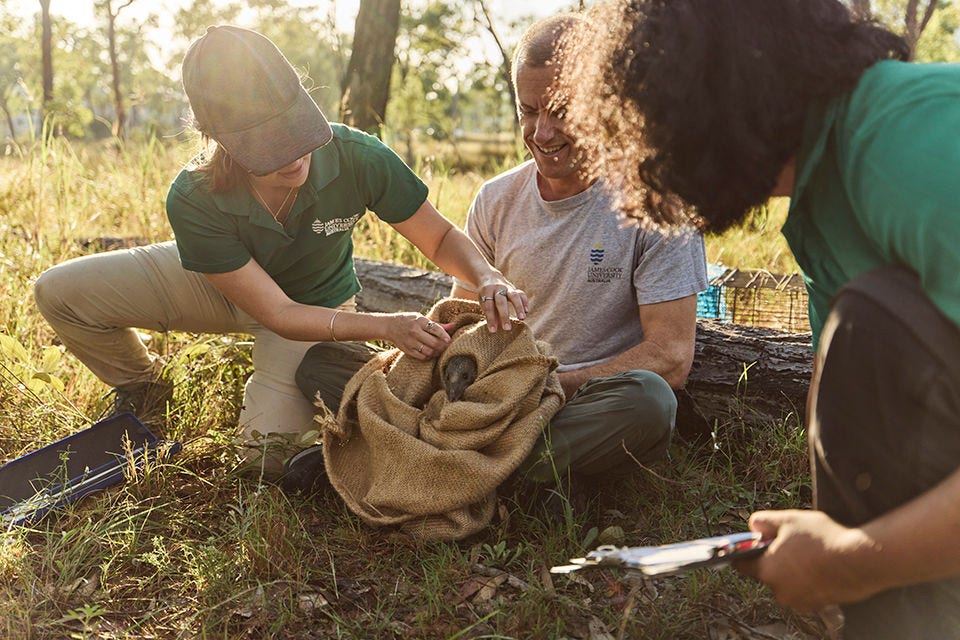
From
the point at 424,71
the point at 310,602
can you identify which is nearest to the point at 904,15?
the point at 310,602

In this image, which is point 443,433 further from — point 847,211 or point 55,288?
point 55,288

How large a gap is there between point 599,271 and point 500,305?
47 centimetres

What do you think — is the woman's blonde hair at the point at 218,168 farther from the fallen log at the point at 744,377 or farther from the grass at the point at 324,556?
the fallen log at the point at 744,377

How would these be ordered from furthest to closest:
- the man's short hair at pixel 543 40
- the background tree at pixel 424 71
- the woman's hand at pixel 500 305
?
the background tree at pixel 424 71 → the man's short hair at pixel 543 40 → the woman's hand at pixel 500 305

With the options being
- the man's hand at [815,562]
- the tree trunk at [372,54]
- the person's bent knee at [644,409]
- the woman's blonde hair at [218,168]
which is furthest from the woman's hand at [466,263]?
the tree trunk at [372,54]

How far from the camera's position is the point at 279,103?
2.49 meters

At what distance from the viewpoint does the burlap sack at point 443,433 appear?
2.29m

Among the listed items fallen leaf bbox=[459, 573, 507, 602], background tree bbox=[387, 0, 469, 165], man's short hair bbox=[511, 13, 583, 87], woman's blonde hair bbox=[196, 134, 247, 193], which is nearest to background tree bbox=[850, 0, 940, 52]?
man's short hair bbox=[511, 13, 583, 87]

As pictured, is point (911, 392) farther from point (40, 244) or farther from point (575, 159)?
point (40, 244)

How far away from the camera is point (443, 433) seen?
2.33m

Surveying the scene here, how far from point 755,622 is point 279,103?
6.39 feet

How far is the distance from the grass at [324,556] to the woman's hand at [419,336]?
516 millimetres

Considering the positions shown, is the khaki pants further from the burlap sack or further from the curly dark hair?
the curly dark hair

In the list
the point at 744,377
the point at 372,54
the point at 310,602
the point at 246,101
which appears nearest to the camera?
the point at 310,602
